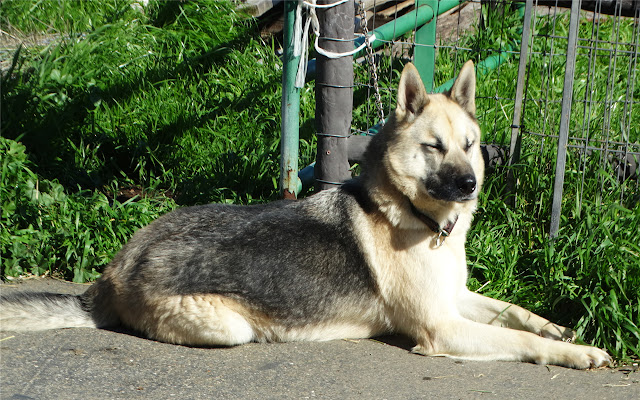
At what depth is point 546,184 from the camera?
15.3ft

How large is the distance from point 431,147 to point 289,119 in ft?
4.71

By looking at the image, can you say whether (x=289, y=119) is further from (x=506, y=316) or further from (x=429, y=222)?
(x=506, y=316)

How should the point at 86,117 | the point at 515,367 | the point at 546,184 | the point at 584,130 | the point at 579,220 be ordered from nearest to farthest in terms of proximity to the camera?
the point at 515,367
the point at 579,220
the point at 546,184
the point at 584,130
the point at 86,117

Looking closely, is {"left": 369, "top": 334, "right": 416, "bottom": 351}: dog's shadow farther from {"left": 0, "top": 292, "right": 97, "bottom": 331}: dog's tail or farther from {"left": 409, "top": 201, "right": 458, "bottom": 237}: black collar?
{"left": 0, "top": 292, "right": 97, "bottom": 331}: dog's tail

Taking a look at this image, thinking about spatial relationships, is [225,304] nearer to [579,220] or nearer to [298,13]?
[298,13]

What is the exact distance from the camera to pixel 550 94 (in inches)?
235

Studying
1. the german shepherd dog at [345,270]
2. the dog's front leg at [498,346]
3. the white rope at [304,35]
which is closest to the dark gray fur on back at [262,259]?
the german shepherd dog at [345,270]

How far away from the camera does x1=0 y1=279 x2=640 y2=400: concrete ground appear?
10.4 feet

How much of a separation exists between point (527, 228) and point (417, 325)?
55.4 inches

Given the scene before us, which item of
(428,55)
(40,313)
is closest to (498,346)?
(40,313)

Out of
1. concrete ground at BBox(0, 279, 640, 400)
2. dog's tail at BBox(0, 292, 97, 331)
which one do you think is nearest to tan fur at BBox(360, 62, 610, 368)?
concrete ground at BBox(0, 279, 640, 400)

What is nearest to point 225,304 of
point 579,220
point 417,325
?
point 417,325

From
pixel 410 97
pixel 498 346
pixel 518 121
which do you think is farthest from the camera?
pixel 518 121

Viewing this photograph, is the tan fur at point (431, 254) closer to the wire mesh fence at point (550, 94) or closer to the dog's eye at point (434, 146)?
the dog's eye at point (434, 146)
